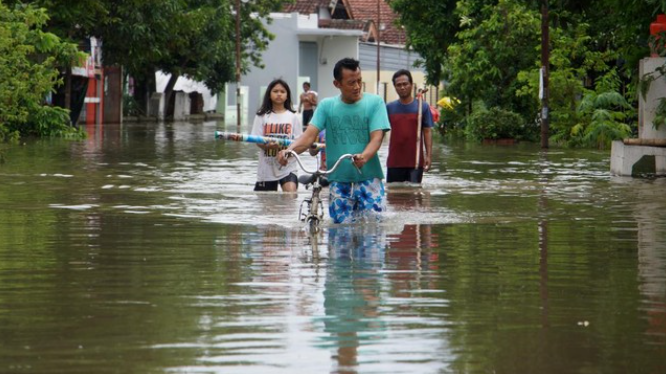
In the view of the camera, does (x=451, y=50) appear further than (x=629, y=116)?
Yes

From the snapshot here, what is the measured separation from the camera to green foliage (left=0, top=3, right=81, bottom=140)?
3397 cm

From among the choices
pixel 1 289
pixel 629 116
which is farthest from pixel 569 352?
pixel 629 116

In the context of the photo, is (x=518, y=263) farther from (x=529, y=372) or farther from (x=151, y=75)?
Result: (x=151, y=75)

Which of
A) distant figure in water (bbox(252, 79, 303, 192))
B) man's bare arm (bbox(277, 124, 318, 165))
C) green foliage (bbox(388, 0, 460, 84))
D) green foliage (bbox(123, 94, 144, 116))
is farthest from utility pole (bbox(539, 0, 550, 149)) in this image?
green foliage (bbox(123, 94, 144, 116))

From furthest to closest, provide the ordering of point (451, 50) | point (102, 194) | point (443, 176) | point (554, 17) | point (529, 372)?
point (451, 50)
point (554, 17)
point (443, 176)
point (102, 194)
point (529, 372)

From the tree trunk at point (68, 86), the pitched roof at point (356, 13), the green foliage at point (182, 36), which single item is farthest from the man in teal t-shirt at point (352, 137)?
the pitched roof at point (356, 13)

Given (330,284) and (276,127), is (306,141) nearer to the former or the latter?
(330,284)

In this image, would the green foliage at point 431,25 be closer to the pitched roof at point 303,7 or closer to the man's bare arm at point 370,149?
the pitched roof at point 303,7

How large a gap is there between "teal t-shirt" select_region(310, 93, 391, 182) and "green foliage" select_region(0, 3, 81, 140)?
20.9 metres

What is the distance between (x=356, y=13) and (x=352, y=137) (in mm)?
92719

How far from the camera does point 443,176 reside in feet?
77.7

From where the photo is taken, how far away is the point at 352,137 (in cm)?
1263

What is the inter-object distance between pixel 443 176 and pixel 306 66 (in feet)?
227

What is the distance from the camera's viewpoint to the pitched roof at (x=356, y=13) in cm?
9081
